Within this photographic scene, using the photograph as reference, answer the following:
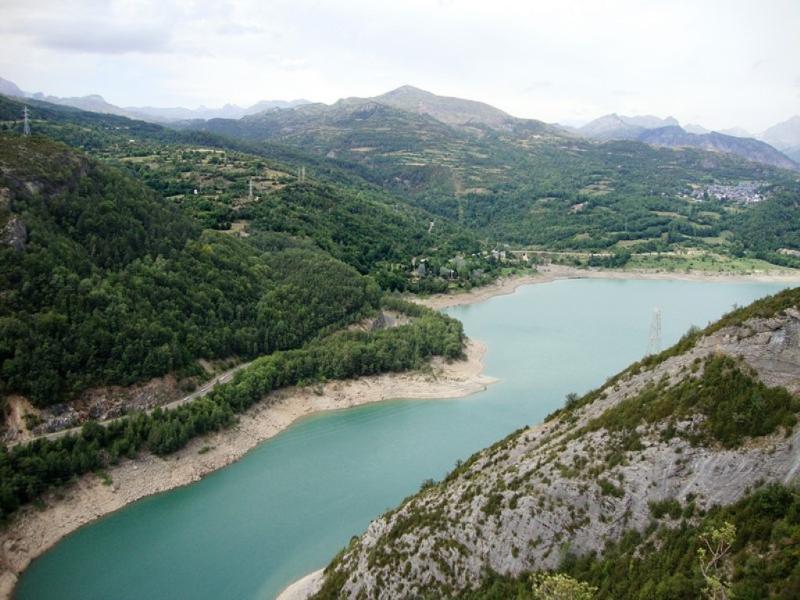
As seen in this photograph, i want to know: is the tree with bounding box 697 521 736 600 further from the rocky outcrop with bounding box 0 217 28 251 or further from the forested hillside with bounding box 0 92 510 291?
the forested hillside with bounding box 0 92 510 291

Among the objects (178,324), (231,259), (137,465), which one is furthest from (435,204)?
(137,465)

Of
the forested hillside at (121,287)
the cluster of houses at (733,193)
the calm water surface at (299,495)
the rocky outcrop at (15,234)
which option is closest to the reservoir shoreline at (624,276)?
the calm water surface at (299,495)

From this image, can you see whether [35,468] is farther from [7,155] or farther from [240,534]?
[7,155]

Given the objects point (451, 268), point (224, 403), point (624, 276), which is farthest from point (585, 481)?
point (624, 276)

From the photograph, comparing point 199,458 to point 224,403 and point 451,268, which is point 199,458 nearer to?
point 224,403

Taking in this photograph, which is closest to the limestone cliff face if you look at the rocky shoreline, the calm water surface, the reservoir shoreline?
the calm water surface
